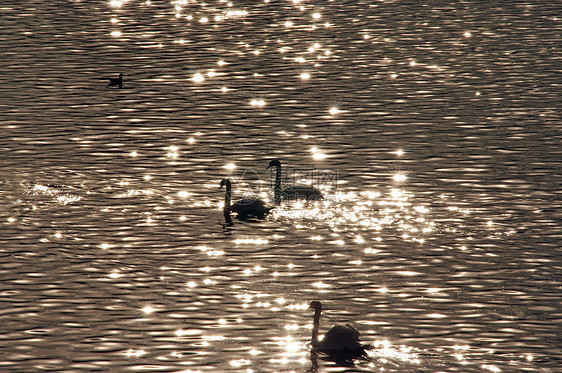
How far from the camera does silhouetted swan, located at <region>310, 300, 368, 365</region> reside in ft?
93.2

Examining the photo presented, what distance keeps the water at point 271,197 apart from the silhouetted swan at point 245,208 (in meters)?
0.60

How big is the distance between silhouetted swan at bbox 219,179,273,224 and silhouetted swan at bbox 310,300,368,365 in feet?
41.5

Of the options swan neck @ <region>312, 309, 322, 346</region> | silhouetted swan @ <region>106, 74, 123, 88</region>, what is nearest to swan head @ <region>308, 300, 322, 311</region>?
swan neck @ <region>312, 309, 322, 346</region>

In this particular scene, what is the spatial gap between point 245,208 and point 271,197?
2.91m

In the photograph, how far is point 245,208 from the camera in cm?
4084

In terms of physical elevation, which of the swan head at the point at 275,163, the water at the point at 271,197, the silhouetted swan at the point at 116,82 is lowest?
the water at the point at 271,197

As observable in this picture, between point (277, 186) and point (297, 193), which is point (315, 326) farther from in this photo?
point (277, 186)

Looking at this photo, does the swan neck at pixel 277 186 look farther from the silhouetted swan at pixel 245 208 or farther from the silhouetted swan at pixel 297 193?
the silhouetted swan at pixel 245 208

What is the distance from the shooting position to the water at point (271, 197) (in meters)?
30.0

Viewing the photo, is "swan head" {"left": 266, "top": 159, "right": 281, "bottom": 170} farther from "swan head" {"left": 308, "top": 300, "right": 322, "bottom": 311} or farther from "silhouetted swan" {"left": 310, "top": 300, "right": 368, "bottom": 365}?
"silhouetted swan" {"left": 310, "top": 300, "right": 368, "bottom": 365}

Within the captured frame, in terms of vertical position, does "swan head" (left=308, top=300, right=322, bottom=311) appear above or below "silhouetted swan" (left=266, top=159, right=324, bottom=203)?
above

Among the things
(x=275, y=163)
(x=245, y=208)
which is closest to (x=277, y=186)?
(x=275, y=163)

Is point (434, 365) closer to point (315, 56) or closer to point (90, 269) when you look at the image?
A: point (90, 269)

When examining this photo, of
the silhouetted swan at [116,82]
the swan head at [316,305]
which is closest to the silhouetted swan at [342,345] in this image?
the swan head at [316,305]
